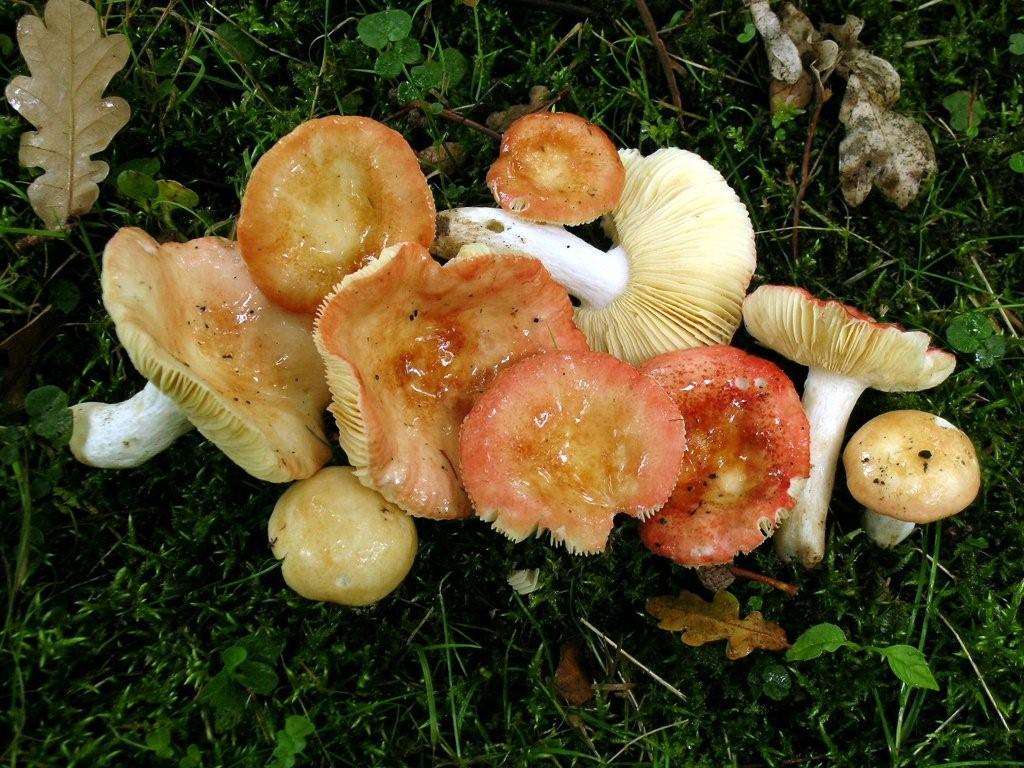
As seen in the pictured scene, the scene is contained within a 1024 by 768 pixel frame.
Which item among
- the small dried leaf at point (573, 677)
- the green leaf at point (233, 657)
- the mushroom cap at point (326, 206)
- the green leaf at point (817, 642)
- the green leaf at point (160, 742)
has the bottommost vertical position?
the small dried leaf at point (573, 677)

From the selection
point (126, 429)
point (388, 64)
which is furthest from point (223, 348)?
point (388, 64)

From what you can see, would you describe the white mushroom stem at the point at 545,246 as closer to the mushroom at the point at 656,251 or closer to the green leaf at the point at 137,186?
the mushroom at the point at 656,251

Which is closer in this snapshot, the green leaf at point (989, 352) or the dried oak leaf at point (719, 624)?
the dried oak leaf at point (719, 624)

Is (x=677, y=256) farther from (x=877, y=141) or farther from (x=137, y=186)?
(x=137, y=186)

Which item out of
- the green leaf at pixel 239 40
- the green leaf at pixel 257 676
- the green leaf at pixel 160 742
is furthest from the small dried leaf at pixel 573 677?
the green leaf at pixel 239 40

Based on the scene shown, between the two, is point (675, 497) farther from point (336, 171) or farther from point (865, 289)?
point (336, 171)

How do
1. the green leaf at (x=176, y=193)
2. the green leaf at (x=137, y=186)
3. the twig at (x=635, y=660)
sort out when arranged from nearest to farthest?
the twig at (x=635, y=660)
the green leaf at (x=137, y=186)
the green leaf at (x=176, y=193)
